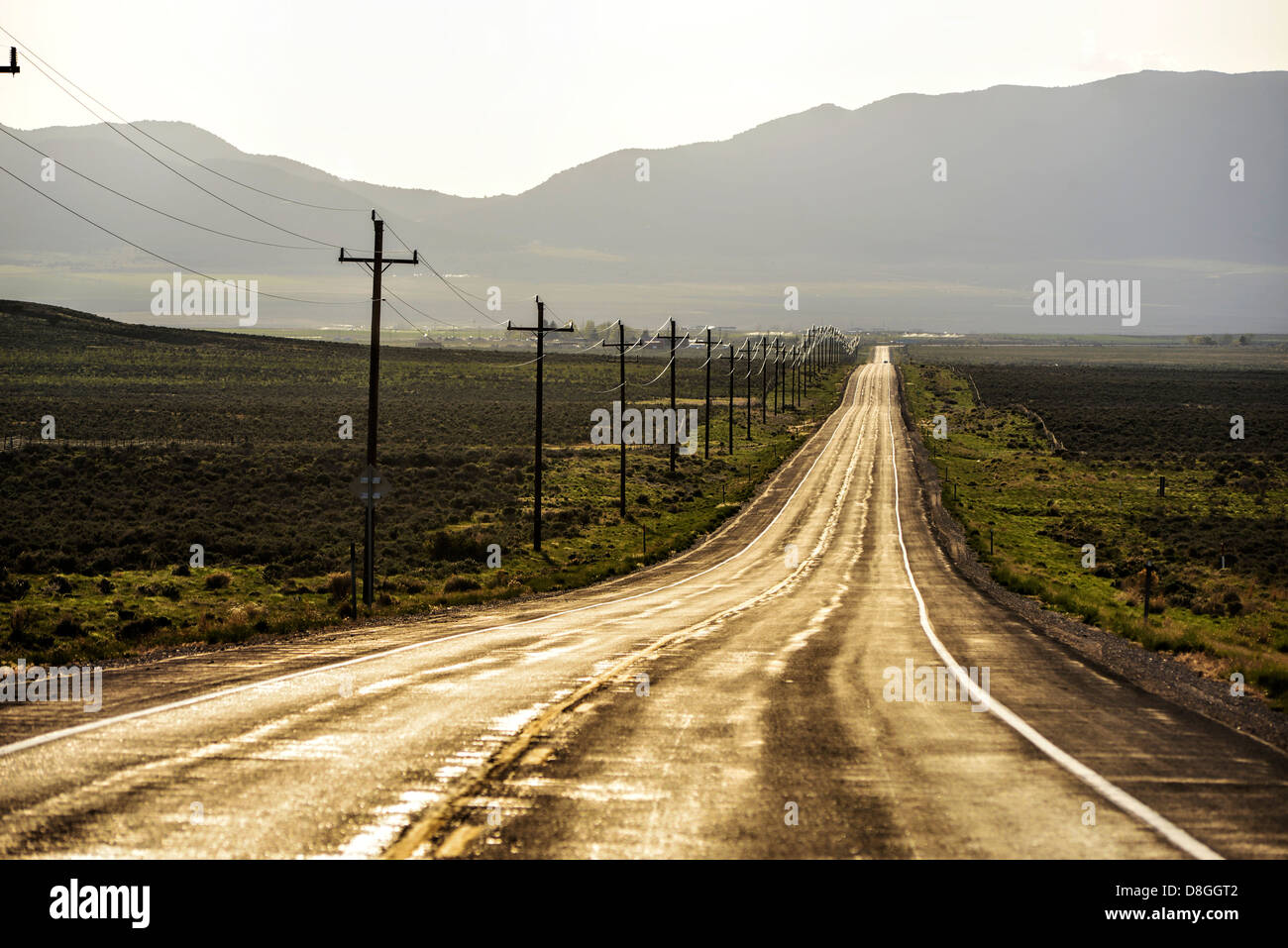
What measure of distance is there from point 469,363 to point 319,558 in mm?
140109

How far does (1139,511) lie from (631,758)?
4776cm

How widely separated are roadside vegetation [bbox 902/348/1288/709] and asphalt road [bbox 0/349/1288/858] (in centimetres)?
520

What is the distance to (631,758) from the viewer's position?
28.4ft

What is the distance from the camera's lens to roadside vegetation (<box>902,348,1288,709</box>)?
25.1 m

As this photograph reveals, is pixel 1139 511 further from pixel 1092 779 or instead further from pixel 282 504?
pixel 1092 779

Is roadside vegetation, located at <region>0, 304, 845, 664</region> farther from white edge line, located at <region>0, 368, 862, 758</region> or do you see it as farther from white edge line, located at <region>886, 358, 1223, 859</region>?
white edge line, located at <region>886, 358, 1223, 859</region>

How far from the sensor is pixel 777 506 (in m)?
53.1

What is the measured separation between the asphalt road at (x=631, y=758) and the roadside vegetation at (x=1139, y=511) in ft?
17.0

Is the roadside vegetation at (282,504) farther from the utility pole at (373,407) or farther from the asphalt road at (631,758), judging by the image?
the asphalt road at (631,758)

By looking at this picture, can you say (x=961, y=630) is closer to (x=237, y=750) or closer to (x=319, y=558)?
(x=237, y=750)

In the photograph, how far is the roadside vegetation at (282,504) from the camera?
82.2ft

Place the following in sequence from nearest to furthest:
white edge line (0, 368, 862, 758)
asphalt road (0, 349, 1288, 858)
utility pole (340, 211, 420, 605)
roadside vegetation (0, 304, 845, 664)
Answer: asphalt road (0, 349, 1288, 858) < white edge line (0, 368, 862, 758) < utility pole (340, 211, 420, 605) < roadside vegetation (0, 304, 845, 664)

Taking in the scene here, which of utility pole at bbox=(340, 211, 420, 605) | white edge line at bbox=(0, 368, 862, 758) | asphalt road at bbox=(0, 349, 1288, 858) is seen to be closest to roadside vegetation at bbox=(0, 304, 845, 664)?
utility pole at bbox=(340, 211, 420, 605)
